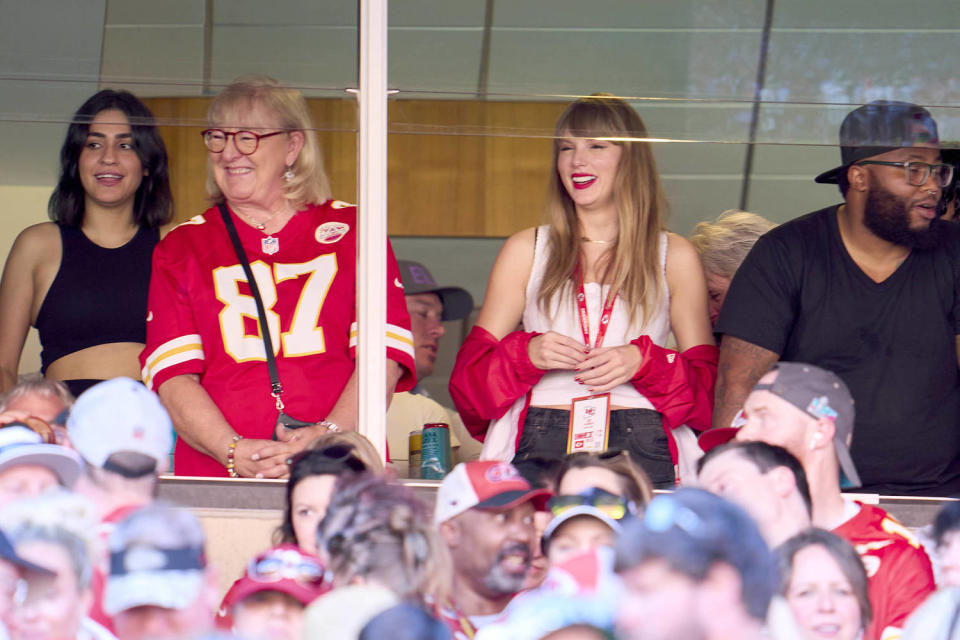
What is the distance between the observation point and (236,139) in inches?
115

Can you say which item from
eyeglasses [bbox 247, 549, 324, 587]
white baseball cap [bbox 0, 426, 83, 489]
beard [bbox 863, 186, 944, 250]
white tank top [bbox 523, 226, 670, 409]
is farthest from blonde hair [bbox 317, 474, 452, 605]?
beard [bbox 863, 186, 944, 250]

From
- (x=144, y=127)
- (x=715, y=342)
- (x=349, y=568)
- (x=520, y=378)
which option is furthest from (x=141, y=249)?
(x=349, y=568)

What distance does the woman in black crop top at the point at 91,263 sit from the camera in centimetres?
310

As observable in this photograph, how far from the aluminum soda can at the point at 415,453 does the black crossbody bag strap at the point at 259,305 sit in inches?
13.1

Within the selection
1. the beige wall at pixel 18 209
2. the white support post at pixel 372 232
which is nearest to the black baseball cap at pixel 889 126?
the white support post at pixel 372 232

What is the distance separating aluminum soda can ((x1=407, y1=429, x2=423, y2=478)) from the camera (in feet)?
9.55

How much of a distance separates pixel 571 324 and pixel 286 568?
1.41m

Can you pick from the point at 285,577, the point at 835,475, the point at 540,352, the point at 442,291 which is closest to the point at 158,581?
the point at 285,577

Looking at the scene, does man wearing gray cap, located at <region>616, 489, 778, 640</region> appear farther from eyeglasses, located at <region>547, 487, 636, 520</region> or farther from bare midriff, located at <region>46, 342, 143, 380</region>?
bare midriff, located at <region>46, 342, 143, 380</region>

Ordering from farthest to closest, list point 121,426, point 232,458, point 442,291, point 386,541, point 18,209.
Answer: point 442,291
point 18,209
point 232,458
point 121,426
point 386,541

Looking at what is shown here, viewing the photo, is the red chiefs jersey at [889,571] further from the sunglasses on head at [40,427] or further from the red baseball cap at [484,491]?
the sunglasses on head at [40,427]

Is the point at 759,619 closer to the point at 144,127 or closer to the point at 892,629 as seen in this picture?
the point at 892,629

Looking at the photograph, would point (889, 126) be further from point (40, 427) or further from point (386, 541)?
point (40, 427)

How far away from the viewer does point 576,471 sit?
6.70ft
